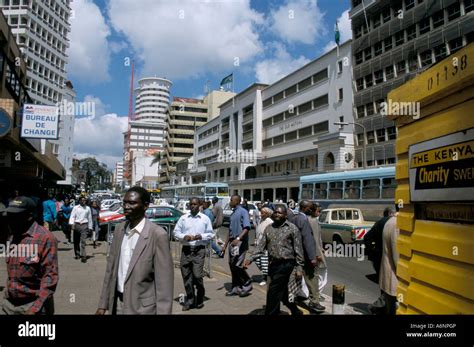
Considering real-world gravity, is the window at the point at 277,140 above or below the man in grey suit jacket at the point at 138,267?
above

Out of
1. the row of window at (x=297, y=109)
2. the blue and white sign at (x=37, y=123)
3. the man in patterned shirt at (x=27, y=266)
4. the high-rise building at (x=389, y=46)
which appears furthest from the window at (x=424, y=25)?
the man in patterned shirt at (x=27, y=266)

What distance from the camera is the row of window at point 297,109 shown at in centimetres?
4459

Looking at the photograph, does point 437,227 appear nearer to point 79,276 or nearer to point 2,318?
point 2,318

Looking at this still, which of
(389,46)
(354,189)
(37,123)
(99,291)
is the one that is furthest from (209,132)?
(99,291)

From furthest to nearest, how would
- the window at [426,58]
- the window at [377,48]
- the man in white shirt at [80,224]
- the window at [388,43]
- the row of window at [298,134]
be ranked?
the row of window at [298,134]
the window at [377,48]
the window at [388,43]
the window at [426,58]
the man in white shirt at [80,224]

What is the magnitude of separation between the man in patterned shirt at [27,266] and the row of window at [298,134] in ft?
139

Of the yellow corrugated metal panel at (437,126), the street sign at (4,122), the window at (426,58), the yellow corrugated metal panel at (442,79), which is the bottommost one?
the yellow corrugated metal panel at (437,126)

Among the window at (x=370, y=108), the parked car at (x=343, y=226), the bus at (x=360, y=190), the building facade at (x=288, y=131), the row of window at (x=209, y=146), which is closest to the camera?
the parked car at (x=343, y=226)

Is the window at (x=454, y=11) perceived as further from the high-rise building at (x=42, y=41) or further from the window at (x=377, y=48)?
the high-rise building at (x=42, y=41)

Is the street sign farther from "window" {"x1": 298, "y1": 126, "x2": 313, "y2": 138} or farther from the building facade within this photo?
"window" {"x1": 298, "y1": 126, "x2": 313, "y2": 138}

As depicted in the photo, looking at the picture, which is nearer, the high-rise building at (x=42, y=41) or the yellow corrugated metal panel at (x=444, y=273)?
the yellow corrugated metal panel at (x=444, y=273)

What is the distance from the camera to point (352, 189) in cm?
1847

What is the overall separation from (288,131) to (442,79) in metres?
49.5

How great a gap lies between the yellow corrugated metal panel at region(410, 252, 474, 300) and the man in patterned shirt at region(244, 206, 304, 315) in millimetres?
1948
